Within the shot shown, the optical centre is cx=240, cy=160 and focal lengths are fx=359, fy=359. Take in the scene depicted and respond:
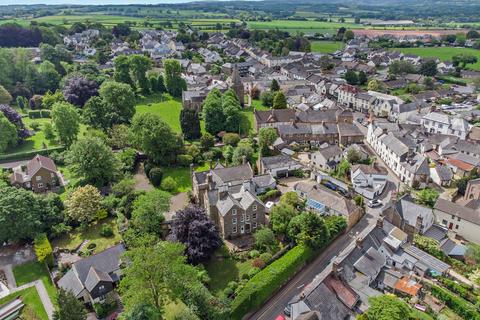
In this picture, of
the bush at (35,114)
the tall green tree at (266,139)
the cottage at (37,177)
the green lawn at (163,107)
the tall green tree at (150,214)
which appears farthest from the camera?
the bush at (35,114)

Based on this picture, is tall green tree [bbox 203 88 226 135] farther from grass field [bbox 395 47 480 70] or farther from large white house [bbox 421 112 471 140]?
grass field [bbox 395 47 480 70]

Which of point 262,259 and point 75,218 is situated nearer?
point 262,259

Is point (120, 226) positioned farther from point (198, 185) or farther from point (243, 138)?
point (243, 138)

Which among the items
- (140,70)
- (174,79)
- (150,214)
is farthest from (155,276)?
(140,70)

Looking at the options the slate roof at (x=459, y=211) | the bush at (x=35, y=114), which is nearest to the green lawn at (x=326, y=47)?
the bush at (x=35, y=114)

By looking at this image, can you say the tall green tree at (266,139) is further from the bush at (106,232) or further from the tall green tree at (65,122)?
the tall green tree at (65,122)

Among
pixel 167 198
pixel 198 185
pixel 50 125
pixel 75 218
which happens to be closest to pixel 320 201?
pixel 198 185
